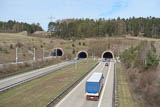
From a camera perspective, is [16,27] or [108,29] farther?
[16,27]

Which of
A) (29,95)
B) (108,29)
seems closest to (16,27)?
(108,29)

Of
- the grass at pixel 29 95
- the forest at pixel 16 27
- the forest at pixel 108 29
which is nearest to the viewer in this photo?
the grass at pixel 29 95

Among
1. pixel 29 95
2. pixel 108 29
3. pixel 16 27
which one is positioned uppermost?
pixel 16 27

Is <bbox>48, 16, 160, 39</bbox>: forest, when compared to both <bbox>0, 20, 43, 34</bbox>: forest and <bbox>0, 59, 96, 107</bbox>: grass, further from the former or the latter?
<bbox>0, 59, 96, 107</bbox>: grass

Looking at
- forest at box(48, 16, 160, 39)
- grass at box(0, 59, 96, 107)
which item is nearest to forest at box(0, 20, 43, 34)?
forest at box(48, 16, 160, 39)

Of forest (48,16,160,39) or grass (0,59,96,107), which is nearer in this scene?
grass (0,59,96,107)

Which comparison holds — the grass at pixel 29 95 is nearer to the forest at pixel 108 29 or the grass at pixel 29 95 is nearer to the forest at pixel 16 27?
the forest at pixel 108 29

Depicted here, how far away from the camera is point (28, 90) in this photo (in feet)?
77.5

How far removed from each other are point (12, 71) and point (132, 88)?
1000 inches

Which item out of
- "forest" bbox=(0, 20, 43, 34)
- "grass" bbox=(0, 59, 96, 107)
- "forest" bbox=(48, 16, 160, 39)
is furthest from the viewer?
"forest" bbox=(0, 20, 43, 34)

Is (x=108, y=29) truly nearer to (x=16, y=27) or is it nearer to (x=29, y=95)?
(x=16, y=27)

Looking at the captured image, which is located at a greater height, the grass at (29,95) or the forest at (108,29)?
the forest at (108,29)

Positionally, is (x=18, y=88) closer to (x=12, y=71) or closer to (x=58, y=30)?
(x=12, y=71)

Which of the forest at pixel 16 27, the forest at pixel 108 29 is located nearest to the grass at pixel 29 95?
the forest at pixel 108 29
